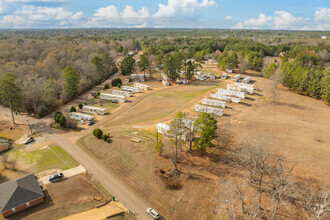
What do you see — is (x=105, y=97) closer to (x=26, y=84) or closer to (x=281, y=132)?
(x=26, y=84)

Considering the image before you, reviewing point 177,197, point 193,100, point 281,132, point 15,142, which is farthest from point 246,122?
point 15,142

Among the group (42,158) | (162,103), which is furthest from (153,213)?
(162,103)

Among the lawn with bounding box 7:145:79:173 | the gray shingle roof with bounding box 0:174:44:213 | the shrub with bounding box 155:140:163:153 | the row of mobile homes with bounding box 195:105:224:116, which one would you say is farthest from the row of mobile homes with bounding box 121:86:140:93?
the gray shingle roof with bounding box 0:174:44:213

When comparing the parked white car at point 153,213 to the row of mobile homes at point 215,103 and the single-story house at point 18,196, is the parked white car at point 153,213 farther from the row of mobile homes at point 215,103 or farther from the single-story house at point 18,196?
the row of mobile homes at point 215,103

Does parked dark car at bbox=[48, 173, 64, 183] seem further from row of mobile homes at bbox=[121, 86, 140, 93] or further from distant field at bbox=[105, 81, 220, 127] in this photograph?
row of mobile homes at bbox=[121, 86, 140, 93]

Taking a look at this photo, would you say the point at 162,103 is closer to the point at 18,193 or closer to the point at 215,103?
the point at 215,103

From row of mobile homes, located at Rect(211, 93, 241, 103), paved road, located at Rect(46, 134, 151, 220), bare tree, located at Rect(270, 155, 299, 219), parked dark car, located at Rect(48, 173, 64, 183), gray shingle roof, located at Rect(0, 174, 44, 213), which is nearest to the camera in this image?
bare tree, located at Rect(270, 155, 299, 219)
